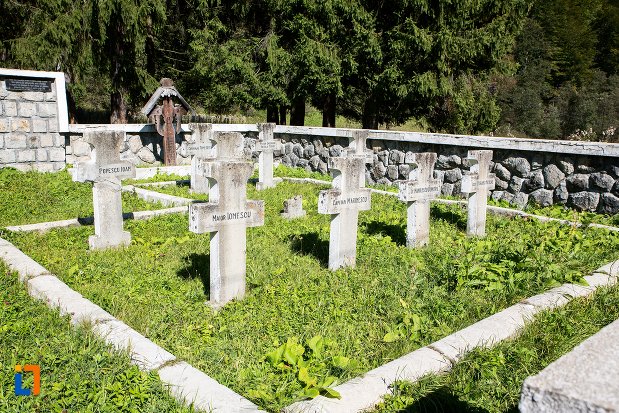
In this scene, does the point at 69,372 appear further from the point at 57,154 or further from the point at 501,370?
the point at 57,154

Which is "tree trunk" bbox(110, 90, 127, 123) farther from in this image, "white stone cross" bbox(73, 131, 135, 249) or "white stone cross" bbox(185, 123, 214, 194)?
"white stone cross" bbox(73, 131, 135, 249)

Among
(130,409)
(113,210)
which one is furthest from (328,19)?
(130,409)

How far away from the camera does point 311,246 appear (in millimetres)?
6348

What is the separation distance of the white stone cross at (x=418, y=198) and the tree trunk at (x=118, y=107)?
38.3 ft

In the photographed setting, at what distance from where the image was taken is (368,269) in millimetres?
5477

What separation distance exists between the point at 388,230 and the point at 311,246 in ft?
4.35

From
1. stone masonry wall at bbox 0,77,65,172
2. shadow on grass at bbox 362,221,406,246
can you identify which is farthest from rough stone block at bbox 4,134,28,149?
shadow on grass at bbox 362,221,406,246

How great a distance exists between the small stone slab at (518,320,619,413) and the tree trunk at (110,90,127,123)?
15936 mm

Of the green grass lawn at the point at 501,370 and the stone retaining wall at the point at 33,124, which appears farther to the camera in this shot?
the stone retaining wall at the point at 33,124

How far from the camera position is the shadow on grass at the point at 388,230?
6.81 meters

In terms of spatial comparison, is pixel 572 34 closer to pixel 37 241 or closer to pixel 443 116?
pixel 443 116

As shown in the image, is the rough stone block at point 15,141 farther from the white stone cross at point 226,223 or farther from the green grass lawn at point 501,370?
the green grass lawn at point 501,370

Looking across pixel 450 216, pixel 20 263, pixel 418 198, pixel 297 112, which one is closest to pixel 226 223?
pixel 20 263

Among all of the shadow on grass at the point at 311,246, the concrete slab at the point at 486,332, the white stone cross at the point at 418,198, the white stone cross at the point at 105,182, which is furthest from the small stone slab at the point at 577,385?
the white stone cross at the point at 105,182
